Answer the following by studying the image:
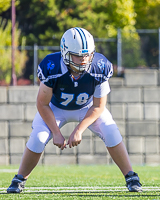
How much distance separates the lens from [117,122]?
7594mm

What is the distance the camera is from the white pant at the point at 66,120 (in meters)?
3.41

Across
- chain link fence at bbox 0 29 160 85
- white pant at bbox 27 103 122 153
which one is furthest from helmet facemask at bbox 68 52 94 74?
chain link fence at bbox 0 29 160 85

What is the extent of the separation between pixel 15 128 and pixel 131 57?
2.68m

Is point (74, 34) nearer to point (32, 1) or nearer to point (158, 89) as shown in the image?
point (158, 89)

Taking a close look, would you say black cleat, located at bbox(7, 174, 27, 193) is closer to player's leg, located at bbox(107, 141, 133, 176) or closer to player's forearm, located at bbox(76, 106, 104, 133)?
player's forearm, located at bbox(76, 106, 104, 133)

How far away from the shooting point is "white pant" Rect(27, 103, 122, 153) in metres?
3.41

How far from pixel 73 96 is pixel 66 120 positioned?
0.90 ft

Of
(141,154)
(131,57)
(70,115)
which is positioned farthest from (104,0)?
(70,115)

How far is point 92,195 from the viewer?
3.35 m

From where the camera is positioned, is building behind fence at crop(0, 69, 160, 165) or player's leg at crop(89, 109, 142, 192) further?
building behind fence at crop(0, 69, 160, 165)

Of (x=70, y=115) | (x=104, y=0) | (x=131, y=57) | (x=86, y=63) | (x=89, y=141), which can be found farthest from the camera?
(x=104, y=0)

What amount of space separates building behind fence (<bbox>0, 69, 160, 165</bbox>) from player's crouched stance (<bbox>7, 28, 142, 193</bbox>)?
395cm

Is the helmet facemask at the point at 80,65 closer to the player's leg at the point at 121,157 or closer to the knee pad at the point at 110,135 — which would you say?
the knee pad at the point at 110,135

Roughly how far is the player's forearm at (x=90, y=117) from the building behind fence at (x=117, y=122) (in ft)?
13.0
